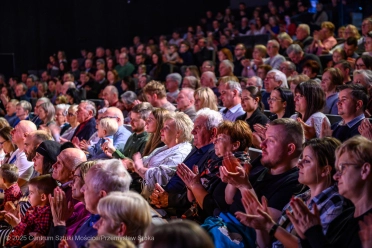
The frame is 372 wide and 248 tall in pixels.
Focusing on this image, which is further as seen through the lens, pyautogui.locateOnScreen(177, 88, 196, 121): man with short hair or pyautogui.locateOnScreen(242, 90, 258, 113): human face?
pyautogui.locateOnScreen(177, 88, 196, 121): man with short hair

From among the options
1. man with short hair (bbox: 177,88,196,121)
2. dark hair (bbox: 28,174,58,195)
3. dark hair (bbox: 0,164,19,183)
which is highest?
man with short hair (bbox: 177,88,196,121)

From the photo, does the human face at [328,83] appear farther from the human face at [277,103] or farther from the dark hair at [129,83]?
the dark hair at [129,83]

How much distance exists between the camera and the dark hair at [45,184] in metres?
3.93

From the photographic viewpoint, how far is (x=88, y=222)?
3252 millimetres

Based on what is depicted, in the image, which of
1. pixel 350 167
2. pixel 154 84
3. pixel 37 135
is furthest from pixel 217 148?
pixel 154 84

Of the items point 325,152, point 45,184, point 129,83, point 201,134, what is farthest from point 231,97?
point 129,83

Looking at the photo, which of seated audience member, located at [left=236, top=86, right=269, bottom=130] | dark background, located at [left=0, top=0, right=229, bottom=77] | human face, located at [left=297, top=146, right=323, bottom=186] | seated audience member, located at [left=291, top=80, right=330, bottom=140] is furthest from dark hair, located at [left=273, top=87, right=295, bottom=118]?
dark background, located at [left=0, top=0, right=229, bottom=77]

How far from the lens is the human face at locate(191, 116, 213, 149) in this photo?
4234 mm

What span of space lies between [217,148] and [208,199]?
329 millimetres

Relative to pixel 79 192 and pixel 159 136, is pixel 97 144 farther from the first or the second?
pixel 79 192

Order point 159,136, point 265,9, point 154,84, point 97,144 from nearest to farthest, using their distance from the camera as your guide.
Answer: point 159,136, point 97,144, point 154,84, point 265,9

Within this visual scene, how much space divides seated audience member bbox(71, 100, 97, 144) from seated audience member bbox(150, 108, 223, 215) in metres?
2.46

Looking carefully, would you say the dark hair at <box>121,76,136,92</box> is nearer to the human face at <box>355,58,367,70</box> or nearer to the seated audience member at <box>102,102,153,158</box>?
the seated audience member at <box>102,102,153,158</box>

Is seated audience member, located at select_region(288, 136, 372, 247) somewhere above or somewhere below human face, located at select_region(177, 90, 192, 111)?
above
